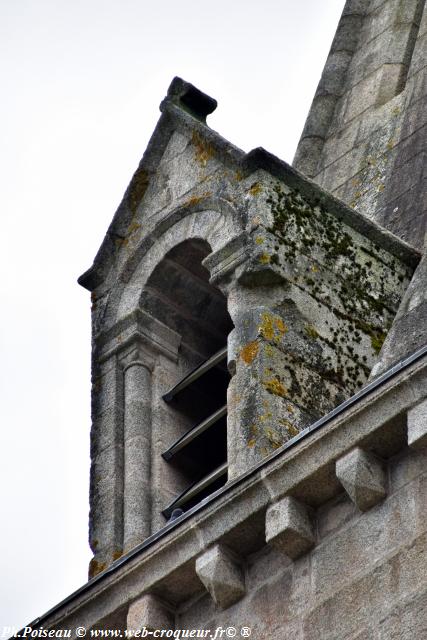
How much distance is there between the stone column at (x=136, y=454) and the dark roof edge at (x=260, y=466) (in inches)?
45.3

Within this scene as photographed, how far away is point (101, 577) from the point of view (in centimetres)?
1058

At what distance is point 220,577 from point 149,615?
1.28 ft

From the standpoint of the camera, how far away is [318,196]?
1254 cm

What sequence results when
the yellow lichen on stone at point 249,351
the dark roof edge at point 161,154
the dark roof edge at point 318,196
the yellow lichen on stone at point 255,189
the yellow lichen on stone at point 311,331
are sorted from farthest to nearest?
1. the dark roof edge at point 161,154
2. the dark roof edge at point 318,196
3. the yellow lichen on stone at point 255,189
4. the yellow lichen on stone at point 311,331
5. the yellow lichen on stone at point 249,351

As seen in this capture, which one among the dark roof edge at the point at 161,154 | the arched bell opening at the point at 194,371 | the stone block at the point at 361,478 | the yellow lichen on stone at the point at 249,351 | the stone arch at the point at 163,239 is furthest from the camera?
the dark roof edge at the point at 161,154

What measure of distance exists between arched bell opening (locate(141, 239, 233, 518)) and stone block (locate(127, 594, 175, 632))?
4.74ft

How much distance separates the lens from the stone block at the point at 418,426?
9.61 meters

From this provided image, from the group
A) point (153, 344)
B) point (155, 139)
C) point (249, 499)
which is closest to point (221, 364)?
point (153, 344)

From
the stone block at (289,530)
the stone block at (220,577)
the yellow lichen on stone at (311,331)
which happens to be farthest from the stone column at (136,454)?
the stone block at (289,530)

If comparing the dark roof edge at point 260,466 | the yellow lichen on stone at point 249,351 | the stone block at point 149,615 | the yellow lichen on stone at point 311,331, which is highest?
the yellow lichen on stone at point 311,331

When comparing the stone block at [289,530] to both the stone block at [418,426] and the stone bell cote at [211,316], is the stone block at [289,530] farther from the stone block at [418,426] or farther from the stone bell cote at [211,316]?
the stone bell cote at [211,316]

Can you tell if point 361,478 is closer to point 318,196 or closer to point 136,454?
point 136,454

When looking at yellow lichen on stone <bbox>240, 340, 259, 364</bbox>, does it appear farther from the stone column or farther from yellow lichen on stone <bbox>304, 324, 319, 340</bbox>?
the stone column

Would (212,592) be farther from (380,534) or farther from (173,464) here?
(173,464)
